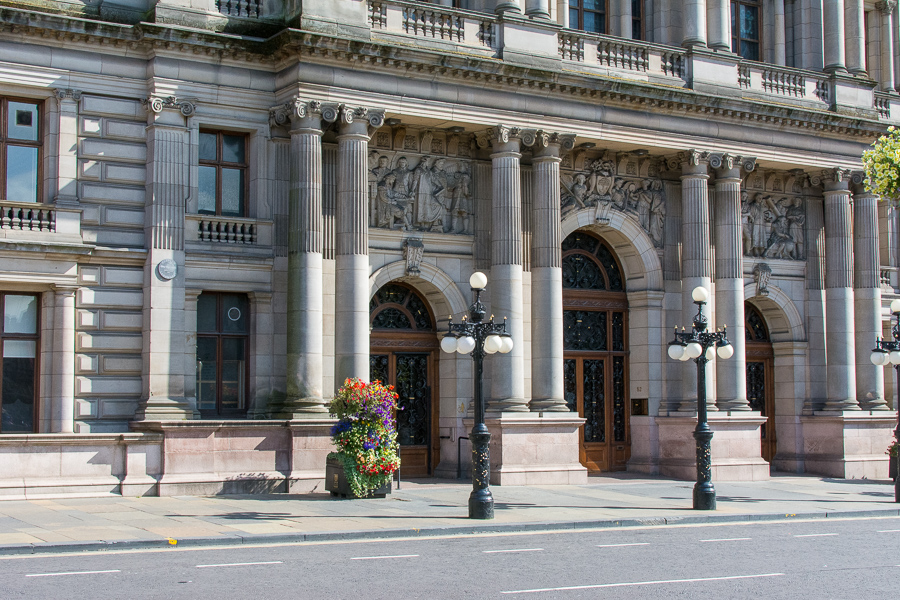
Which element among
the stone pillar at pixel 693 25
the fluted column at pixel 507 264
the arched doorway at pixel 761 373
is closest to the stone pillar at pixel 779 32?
the stone pillar at pixel 693 25

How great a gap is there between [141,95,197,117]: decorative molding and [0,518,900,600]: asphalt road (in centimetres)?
1271

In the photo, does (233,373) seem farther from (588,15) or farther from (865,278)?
(865,278)

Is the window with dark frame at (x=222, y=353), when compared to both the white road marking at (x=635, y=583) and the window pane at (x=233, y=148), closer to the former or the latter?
the window pane at (x=233, y=148)

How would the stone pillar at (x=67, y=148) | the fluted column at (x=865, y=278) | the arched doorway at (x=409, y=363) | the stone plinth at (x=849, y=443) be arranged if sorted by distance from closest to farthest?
the stone pillar at (x=67, y=148) < the arched doorway at (x=409, y=363) < the stone plinth at (x=849, y=443) < the fluted column at (x=865, y=278)

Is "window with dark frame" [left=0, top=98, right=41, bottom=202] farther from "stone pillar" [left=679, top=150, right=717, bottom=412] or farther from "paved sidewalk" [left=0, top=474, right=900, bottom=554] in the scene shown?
"stone pillar" [left=679, top=150, right=717, bottom=412]

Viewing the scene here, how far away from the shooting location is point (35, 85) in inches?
1031

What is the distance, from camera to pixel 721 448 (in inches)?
1287

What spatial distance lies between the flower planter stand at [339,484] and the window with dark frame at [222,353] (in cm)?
333

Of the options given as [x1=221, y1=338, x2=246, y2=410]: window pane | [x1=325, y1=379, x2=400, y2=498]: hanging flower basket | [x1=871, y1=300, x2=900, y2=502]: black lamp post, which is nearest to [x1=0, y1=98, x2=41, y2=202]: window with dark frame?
[x1=221, y1=338, x2=246, y2=410]: window pane

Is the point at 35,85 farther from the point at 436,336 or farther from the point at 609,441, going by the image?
the point at 609,441

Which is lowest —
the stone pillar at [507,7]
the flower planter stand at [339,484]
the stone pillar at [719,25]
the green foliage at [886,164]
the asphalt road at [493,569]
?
the asphalt road at [493,569]

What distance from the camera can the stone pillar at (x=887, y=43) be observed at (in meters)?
40.4

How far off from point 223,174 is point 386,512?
10.3 m

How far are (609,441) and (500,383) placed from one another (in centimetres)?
571
